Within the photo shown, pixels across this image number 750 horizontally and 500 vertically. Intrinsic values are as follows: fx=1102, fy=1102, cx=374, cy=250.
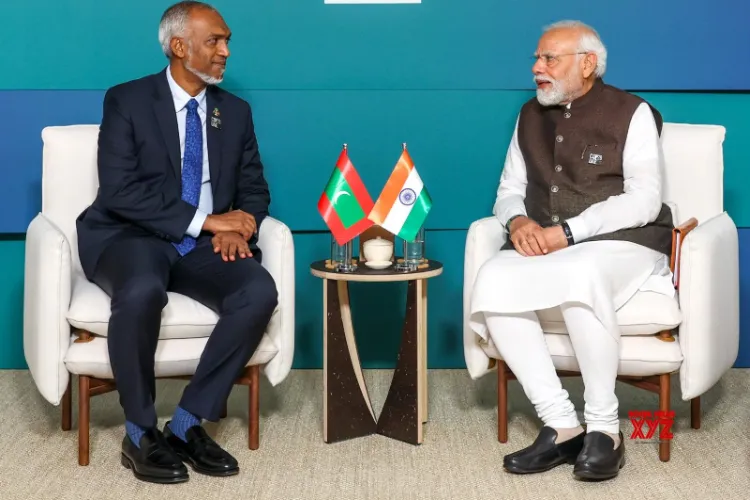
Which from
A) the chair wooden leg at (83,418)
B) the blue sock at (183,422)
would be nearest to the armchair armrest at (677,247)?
the blue sock at (183,422)

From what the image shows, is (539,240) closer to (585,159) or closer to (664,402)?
(585,159)

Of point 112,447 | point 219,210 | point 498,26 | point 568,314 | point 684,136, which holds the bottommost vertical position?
point 112,447

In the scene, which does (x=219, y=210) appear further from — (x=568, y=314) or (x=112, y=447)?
(x=568, y=314)

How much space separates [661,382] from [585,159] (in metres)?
0.72

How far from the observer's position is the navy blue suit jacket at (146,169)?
131 inches

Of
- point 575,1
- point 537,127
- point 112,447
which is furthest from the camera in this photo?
point 575,1

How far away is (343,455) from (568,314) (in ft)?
2.55

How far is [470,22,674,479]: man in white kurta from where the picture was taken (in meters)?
3.07

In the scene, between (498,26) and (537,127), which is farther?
(498,26)

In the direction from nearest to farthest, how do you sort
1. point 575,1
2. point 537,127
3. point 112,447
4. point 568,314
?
point 568,314
point 112,447
point 537,127
point 575,1

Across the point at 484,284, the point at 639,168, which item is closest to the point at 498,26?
the point at 639,168

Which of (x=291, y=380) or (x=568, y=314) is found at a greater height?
(x=568, y=314)

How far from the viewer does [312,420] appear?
361 cm

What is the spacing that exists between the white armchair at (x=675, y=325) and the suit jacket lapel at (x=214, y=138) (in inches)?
32.6
